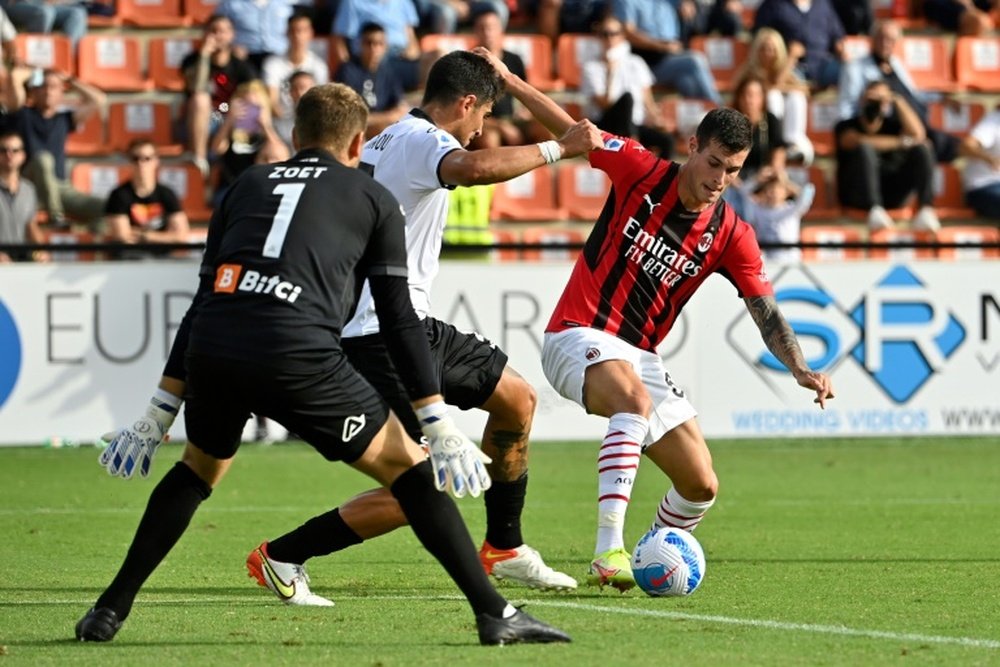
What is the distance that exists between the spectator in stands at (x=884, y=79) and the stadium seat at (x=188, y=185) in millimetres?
7235

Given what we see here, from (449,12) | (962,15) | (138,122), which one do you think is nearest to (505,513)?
(138,122)

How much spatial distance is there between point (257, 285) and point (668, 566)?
2464 mm

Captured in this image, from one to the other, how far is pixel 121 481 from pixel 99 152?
6959mm

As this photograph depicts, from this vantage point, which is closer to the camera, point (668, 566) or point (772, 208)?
point (668, 566)

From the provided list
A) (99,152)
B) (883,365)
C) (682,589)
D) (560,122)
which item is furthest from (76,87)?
(682,589)

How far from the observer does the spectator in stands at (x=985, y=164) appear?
1939cm

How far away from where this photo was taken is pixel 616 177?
841 cm

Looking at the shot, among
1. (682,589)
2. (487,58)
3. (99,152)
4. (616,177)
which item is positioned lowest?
(99,152)

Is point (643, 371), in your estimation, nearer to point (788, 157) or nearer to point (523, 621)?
point (523, 621)

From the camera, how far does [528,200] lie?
1892 cm

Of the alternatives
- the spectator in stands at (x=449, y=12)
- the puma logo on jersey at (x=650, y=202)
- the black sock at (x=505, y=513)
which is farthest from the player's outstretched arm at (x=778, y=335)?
the spectator in stands at (x=449, y=12)

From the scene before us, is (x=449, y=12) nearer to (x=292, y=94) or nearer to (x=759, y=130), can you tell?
(x=292, y=94)

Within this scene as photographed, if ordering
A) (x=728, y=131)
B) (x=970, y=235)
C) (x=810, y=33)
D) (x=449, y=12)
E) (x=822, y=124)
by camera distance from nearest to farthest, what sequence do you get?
(x=728, y=131)
(x=970, y=235)
(x=449, y=12)
(x=822, y=124)
(x=810, y=33)

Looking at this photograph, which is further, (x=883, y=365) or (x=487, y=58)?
(x=883, y=365)
